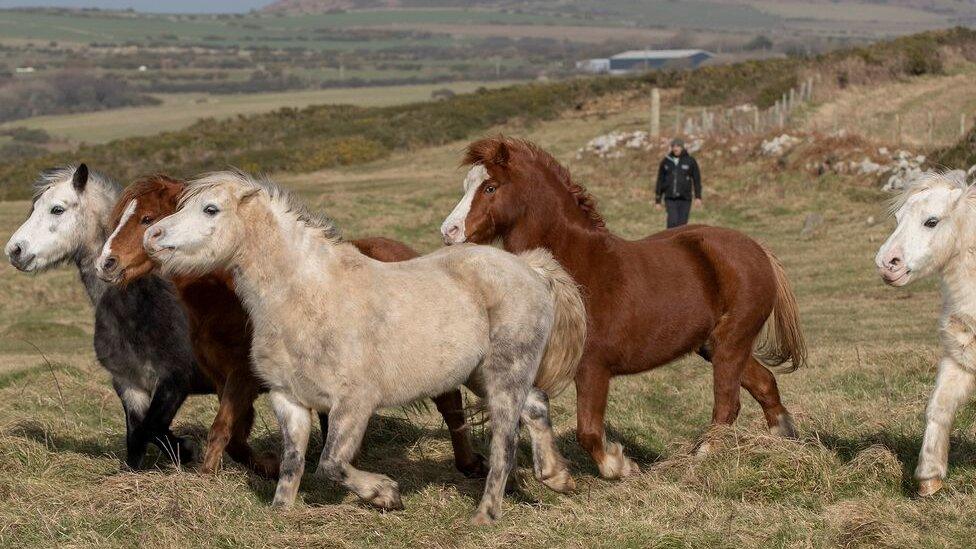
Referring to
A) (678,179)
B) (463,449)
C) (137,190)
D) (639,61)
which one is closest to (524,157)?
(463,449)

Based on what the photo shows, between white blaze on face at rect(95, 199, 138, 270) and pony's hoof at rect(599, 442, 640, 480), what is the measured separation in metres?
3.03

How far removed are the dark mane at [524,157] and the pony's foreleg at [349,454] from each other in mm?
2121

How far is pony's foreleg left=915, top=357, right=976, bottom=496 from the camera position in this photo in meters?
6.49

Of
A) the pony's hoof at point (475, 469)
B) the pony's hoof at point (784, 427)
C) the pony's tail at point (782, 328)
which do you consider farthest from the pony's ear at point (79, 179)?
the pony's hoof at point (784, 427)

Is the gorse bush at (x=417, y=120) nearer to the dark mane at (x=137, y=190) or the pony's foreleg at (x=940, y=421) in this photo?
the dark mane at (x=137, y=190)

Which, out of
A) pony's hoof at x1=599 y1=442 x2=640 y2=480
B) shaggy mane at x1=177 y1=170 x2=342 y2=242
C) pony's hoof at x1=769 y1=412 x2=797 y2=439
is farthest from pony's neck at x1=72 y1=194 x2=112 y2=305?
pony's hoof at x1=769 y1=412 x2=797 y2=439

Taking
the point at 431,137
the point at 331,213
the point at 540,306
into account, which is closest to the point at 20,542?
the point at 540,306

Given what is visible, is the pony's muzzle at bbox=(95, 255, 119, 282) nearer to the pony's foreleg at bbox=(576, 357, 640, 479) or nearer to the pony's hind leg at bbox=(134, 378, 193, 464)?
the pony's hind leg at bbox=(134, 378, 193, 464)

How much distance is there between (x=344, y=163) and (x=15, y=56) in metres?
139

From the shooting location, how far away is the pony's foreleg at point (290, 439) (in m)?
6.29

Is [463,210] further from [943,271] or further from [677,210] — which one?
[677,210]

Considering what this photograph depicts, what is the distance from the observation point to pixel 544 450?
681 centimetres

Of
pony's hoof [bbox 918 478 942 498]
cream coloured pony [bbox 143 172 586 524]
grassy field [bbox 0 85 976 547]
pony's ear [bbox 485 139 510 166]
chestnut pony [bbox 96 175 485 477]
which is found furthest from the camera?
pony's ear [bbox 485 139 510 166]

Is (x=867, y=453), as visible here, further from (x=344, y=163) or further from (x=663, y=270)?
(x=344, y=163)
